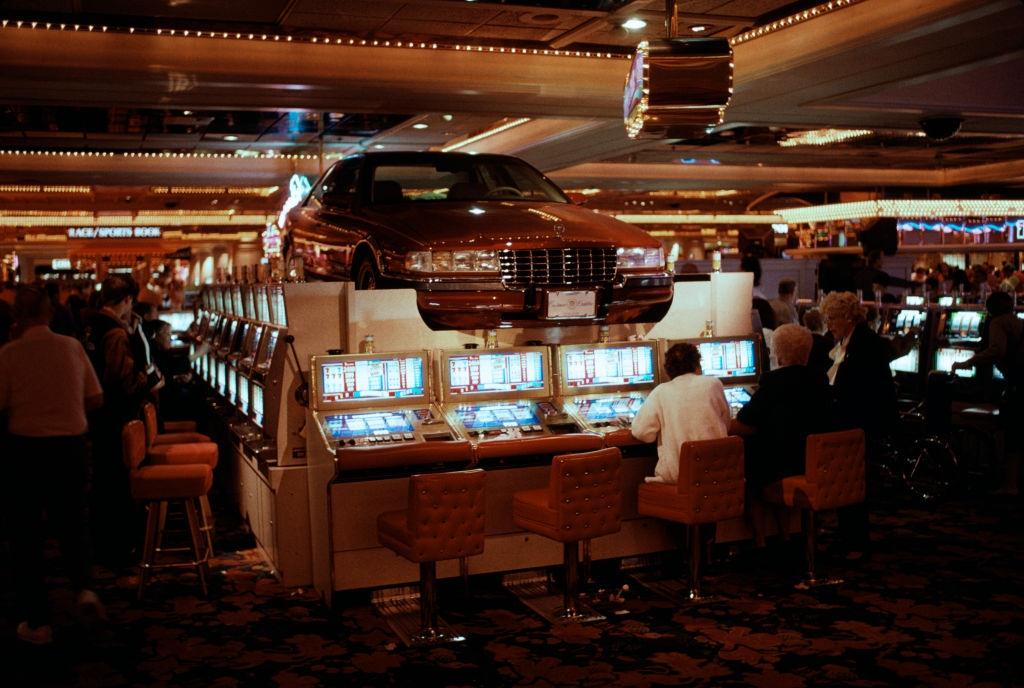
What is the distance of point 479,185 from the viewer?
290 inches

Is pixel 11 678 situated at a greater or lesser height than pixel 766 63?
lesser

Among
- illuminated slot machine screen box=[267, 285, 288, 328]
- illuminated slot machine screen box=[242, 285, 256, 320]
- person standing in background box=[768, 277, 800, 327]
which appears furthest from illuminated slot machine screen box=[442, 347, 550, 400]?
person standing in background box=[768, 277, 800, 327]

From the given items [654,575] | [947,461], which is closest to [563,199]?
[654,575]

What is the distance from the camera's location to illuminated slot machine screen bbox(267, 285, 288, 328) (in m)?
6.68

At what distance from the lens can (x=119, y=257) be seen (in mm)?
29312

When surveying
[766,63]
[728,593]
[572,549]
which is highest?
[766,63]

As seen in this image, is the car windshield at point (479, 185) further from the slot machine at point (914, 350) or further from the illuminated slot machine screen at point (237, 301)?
the slot machine at point (914, 350)

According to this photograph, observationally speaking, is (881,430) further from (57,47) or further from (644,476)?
(57,47)

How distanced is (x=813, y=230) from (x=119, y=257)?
18.4 m

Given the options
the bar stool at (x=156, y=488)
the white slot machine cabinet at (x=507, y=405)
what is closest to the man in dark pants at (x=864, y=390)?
the white slot machine cabinet at (x=507, y=405)

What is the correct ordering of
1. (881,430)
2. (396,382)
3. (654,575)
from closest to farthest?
(396,382), (654,575), (881,430)

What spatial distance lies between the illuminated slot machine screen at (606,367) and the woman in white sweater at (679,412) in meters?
0.55

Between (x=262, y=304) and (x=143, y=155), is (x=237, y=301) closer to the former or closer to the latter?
(x=262, y=304)

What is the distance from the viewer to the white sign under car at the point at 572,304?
6277 millimetres
